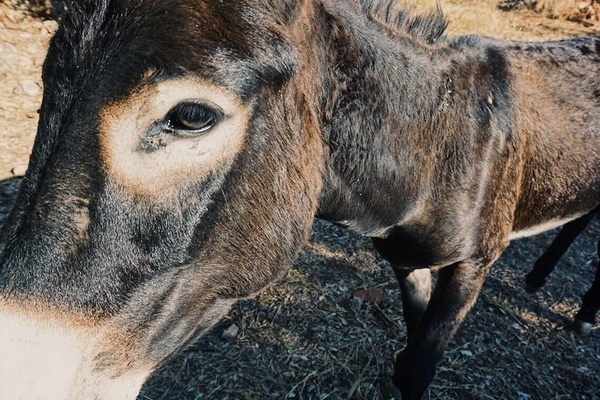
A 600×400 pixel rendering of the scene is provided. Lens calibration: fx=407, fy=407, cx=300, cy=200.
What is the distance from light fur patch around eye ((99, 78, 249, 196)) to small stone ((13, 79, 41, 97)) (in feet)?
14.4

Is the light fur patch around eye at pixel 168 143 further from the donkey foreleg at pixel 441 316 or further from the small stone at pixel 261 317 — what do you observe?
the small stone at pixel 261 317

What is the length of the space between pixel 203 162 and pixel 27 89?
4519 mm

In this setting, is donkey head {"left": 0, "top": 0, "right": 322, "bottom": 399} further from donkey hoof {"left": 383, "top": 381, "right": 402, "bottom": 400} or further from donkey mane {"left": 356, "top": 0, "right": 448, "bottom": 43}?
donkey hoof {"left": 383, "top": 381, "right": 402, "bottom": 400}

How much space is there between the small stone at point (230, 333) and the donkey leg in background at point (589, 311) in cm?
261

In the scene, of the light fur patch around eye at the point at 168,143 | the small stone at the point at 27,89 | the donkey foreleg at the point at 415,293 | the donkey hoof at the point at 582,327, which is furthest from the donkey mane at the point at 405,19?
the small stone at the point at 27,89

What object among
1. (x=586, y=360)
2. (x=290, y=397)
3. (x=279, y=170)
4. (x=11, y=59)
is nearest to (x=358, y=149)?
(x=279, y=170)

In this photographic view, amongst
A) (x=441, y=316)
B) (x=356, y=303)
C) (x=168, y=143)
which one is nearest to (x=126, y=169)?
(x=168, y=143)

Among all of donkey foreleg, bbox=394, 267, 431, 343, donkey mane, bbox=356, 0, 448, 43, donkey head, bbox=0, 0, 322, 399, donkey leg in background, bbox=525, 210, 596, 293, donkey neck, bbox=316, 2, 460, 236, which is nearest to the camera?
donkey head, bbox=0, 0, 322, 399

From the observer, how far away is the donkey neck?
4.38ft

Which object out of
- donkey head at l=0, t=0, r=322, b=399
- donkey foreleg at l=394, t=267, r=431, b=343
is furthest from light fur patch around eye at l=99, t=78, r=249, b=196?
donkey foreleg at l=394, t=267, r=431, b=343

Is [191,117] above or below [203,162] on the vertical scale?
above

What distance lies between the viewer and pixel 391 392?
2572 mm

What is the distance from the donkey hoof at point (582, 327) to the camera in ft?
10.3

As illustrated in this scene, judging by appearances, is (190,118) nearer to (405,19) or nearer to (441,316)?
(405,19)
